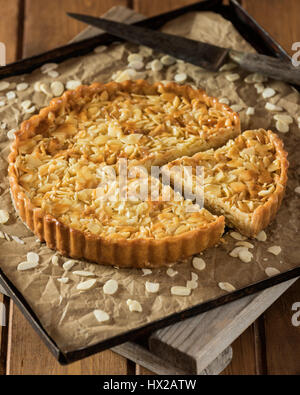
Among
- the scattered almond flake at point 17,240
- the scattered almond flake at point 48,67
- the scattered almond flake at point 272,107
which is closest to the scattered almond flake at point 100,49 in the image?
the scattered almond flake at point 48,67

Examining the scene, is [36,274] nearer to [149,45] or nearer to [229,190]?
[229,190]

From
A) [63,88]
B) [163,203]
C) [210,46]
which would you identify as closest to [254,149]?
[163,203]

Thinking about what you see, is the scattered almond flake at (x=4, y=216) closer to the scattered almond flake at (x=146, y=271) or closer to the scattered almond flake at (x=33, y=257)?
the scattered almond flake at (x=33, y=257)

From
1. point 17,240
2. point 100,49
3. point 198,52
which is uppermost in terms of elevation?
point 198,52

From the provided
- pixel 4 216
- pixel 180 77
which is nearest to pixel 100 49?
pixel 180 77

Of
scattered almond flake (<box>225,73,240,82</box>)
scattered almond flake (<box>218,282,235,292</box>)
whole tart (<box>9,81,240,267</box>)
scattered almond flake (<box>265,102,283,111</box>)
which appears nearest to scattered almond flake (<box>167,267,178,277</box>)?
whole tart (<box>9,81,240,267</box>)

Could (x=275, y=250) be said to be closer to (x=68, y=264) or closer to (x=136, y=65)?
(x=68, y=264)

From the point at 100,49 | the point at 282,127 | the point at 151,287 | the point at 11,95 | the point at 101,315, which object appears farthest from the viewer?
the point at 100,49
